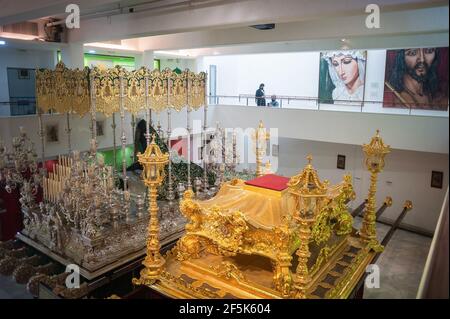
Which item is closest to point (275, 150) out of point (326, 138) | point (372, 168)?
point (326, 138)

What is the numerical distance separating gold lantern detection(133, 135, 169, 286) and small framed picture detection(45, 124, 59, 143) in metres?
4.81

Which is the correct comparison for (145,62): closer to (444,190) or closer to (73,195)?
(73,195)

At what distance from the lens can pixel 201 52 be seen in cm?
1015

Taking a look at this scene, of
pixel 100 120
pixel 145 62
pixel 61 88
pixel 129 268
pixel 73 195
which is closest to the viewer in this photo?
pixel 129 268

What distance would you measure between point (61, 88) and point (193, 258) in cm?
321

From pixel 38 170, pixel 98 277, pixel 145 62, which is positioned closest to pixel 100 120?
pixel 145 62

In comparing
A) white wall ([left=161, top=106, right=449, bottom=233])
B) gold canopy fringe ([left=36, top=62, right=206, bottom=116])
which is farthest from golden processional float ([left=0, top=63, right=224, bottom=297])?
white wall ([left=161, top=106, right=449, bottom=233])

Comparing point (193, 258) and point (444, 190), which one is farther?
point (193, 258)

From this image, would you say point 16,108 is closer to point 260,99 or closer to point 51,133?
point 51,133

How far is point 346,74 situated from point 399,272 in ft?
23.5

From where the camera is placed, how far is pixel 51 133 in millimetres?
7316

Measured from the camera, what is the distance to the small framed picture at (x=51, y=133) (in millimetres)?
7245

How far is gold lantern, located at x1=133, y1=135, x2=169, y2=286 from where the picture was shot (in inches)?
126
